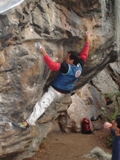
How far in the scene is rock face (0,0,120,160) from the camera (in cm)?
479

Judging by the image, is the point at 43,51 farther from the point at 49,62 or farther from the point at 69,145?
the point at 69,145

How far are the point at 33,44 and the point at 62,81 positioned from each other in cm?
84

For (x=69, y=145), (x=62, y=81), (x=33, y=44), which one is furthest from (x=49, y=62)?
(x=69, y=145)

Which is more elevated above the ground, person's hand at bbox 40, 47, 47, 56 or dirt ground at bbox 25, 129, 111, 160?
person's hand at bbox 40, 47, 47, 56

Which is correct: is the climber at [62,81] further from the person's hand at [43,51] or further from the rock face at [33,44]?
the person's hand at [43,51]

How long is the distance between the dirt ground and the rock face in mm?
1785

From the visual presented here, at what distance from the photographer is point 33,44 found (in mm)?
5098

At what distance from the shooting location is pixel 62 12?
5457mm

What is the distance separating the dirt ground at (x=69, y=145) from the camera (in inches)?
315

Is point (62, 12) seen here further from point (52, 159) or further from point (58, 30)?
point (52, 159)

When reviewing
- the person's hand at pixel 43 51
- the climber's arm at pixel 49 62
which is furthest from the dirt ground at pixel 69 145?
the person's hand at pixel 43 51

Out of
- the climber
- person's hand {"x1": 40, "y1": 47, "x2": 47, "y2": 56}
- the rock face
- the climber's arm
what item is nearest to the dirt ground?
the rock face

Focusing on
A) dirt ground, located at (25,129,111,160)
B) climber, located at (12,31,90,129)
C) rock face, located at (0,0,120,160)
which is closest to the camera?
rock face, located at (0,0,120,160)

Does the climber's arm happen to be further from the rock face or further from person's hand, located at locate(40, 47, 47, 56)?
the rock face
